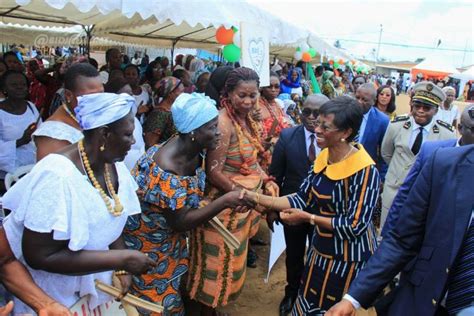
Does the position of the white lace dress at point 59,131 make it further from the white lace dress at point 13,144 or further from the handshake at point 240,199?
the white lace dress at point 13,144

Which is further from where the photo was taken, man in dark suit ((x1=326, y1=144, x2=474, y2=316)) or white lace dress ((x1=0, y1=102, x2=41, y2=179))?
white lace dress ((x1=0, y1=102, x2=41, y2=179))

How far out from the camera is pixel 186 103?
2.30 meters

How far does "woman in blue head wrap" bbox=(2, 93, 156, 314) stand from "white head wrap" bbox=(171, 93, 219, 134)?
566mm

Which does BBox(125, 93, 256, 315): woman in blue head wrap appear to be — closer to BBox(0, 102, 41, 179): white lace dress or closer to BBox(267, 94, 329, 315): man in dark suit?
BBox(267, 94, 329, 315): man in dark suit

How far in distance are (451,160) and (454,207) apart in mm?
185

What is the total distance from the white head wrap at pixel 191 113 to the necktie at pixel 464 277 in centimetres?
143

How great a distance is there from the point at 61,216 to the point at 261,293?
3.05 meters

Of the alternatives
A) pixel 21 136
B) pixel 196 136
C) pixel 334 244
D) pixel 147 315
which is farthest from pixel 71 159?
pixel 21 136

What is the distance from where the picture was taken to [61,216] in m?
1.47

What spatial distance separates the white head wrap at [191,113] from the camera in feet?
7.45

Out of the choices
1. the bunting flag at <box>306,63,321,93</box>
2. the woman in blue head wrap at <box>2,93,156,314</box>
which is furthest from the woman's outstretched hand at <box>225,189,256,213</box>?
the bunting flag at <box>306,63,321,93</box>

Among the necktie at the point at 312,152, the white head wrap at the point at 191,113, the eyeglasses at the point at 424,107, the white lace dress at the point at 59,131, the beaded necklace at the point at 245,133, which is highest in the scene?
the white head wrap at the point at 191,113

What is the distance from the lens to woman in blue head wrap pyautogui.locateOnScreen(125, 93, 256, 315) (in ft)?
7.19

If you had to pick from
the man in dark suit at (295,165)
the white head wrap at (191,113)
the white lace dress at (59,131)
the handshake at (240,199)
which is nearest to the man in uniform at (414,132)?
the man in dark suit at (295,165)
